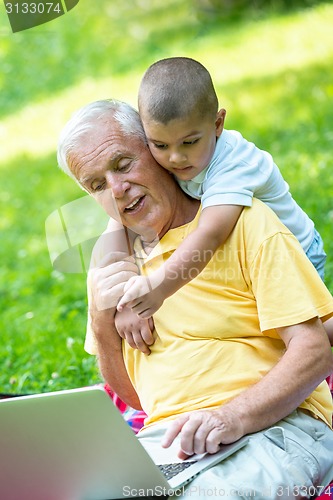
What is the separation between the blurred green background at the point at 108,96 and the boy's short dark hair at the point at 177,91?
6.48ft

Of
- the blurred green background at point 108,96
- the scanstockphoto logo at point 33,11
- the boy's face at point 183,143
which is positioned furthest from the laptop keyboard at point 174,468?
the blurred green background at point 108,96

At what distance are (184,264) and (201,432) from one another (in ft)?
1.60

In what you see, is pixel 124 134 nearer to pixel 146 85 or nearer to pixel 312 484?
pixel 146 85

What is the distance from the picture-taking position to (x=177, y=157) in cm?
257

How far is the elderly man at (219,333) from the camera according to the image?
2.29 meters

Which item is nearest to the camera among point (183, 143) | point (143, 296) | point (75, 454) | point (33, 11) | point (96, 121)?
point (75, 454)

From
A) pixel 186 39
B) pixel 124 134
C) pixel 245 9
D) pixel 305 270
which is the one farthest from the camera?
pixel 245 9

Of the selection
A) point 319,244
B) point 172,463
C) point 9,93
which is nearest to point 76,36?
point 9,93

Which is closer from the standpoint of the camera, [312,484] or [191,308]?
[312,484]

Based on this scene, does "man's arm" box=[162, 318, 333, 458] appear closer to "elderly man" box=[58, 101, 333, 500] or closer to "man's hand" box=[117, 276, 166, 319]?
"elderly man" box=[58, 101, 333, 500]

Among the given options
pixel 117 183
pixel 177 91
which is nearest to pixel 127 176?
pixel 117 183

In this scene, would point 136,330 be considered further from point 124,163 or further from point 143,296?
point 124,163

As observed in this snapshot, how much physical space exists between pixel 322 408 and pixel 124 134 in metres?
0.96

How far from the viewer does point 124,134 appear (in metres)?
2.68
